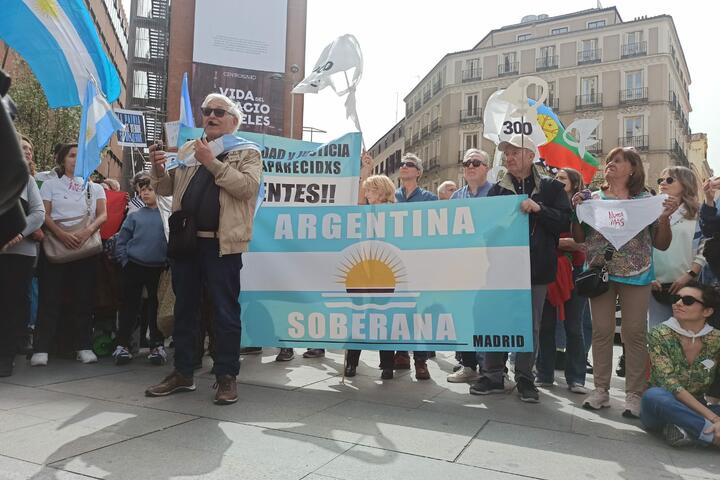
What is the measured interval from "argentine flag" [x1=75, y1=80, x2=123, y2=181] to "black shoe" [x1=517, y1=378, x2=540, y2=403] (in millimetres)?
3974

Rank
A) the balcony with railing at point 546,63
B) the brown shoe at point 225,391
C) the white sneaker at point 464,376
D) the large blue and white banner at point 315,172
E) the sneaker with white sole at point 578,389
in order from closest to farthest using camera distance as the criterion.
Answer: the brown shoe at point 225,391, the sneaker with white sole at point 578,389, the white sneaker at point 464,376, the large blue and white banner at point 315,172, the balcony with railing at point 546,63

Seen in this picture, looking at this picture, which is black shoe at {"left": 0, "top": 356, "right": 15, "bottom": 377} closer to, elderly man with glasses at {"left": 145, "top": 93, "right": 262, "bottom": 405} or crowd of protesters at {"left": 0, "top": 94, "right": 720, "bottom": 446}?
crowd of protesters at {"left": 0, "top": 94, "right": 720, "bottom": 446}

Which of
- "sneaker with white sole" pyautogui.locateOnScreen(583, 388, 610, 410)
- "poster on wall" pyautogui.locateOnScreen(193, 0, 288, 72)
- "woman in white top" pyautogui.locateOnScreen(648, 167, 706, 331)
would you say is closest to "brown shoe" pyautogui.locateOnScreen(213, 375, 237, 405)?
"sneaker with white sole" pyautogui.locateOnScreen(583, 388, 610, 410)

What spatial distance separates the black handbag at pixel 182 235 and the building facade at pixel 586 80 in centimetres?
4380

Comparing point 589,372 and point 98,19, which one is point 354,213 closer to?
point 589,372

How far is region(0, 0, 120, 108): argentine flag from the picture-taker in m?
3.98

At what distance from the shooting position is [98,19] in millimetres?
37156

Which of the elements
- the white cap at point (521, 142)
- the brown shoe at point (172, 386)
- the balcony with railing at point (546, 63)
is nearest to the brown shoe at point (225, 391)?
the brown shoe at point (172, 386)

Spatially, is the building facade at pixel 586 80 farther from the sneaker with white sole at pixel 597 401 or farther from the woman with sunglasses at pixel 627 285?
the sneaker with white sole at pixel 597 401

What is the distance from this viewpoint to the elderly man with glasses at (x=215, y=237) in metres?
3.95

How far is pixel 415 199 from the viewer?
571cm

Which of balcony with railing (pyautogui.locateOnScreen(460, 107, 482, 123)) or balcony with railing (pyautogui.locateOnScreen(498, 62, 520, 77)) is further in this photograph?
balcony with railing (pyautogui.locateOnScreen(460, 107, 482, 123))

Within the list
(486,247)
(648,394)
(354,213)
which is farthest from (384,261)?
(648,394)

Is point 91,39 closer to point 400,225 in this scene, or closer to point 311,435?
point 400,225
